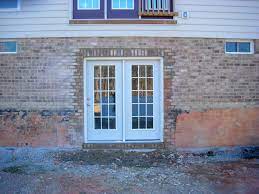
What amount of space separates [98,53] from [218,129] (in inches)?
144

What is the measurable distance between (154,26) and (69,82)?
2583mm

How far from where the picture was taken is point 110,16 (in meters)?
11.1

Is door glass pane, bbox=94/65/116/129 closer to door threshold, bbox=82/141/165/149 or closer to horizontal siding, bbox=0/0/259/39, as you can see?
door threshold, bbox=82/141/165/149

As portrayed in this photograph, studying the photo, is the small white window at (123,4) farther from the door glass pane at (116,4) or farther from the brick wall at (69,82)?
the brick wall at (69,82)

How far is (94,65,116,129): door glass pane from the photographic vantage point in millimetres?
11273

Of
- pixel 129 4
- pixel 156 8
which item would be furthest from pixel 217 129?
pixel 129 4

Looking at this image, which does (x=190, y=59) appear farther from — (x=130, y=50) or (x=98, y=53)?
(x=98, y=53)

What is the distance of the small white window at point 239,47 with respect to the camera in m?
11.4

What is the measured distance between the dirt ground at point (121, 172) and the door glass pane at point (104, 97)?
0.91 metres

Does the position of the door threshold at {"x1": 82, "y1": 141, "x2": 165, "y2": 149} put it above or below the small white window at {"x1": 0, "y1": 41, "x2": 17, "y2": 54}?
below

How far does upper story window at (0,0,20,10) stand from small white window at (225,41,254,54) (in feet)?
18.1

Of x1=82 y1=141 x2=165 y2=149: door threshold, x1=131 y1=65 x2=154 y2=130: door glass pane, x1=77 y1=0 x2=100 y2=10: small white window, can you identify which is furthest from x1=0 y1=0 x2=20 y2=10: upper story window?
x1=82 y1=141 x2=165 y2=149: door threshold

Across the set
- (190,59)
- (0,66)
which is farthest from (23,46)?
(190,59)

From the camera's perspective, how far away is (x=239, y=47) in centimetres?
1143
